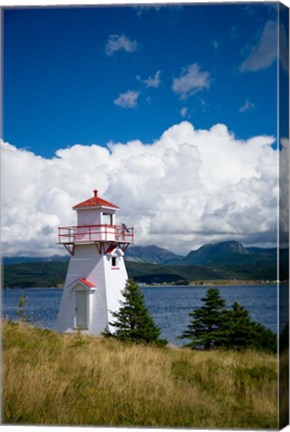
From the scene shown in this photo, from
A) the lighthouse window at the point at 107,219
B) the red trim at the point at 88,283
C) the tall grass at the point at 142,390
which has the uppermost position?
the lighthouse window at the point at 107,219

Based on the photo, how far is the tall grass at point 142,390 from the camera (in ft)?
25.4

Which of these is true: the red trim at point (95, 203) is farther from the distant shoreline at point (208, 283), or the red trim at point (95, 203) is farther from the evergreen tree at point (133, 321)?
the distant shoreline at point (208, 283)

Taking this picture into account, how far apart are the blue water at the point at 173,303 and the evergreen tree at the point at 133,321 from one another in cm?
12

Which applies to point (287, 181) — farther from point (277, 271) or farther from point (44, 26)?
point (44, 26)

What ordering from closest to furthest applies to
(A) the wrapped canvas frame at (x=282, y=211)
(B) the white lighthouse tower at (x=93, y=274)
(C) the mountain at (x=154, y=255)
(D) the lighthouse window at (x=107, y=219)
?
(A) the wrapped canvas frame at (x=282, y=211)
(C) the mountain at (x=154, y=255)
(D) the lighthouse window at (x=107, y=219)
(B) the white lighthouse tower at (x=93, y=274)

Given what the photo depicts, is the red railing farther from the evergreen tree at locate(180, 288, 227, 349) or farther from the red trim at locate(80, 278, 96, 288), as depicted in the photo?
the evergreen tree at locate(180, 288, 227, 349)

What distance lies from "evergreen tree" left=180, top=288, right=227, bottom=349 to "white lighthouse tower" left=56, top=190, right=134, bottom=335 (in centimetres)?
216

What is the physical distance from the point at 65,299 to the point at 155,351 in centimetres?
408

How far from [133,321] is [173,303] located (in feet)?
3.65

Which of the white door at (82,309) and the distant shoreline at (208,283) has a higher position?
the distant shoreline at (208,283)

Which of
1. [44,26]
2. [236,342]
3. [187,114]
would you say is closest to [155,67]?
[187,114]

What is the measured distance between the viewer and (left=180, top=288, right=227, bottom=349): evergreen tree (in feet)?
30.4

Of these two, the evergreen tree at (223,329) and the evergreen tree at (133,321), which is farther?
the evergreen tree at (133,321)

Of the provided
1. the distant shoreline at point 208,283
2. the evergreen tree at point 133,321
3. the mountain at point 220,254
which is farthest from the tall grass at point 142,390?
the mountain at point 220,254
